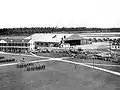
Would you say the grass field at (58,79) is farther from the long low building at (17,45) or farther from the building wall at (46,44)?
the building wall at (46,44)

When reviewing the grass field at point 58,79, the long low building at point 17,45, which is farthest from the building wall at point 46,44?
the grass field at point 58,79

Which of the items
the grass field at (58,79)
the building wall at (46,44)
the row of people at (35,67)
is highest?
the building wall at (46,44)

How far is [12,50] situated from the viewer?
76125 millimetres

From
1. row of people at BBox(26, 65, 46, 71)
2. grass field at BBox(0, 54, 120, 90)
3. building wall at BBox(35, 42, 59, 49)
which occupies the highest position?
building wall at BBox(35, 42, 59, 49)

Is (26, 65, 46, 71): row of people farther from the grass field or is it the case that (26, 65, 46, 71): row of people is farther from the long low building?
the long low building

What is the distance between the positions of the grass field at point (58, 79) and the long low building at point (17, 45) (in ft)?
90.3

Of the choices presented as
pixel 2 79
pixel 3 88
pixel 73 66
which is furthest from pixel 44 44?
pixel 3 88

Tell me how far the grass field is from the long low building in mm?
27527

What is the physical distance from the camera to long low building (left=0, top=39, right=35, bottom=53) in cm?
7381

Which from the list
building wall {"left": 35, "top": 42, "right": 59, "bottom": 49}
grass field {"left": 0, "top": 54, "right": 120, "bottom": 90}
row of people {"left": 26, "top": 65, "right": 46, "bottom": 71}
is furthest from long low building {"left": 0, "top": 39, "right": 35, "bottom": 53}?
row of people {"left": 26, "top": 65, "right": 46, "bottom": 71}

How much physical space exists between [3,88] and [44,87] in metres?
6.26

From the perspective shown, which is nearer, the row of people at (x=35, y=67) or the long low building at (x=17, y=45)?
the row of people at (x=35, y=67)

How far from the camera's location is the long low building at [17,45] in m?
73.8

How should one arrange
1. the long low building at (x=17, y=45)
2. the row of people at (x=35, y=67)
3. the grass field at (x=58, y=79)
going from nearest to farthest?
1. the grass field at (x=58, y=79)
2. the row of people at (x=35, y=67)
3. the long low building at (x=17, y=45)
